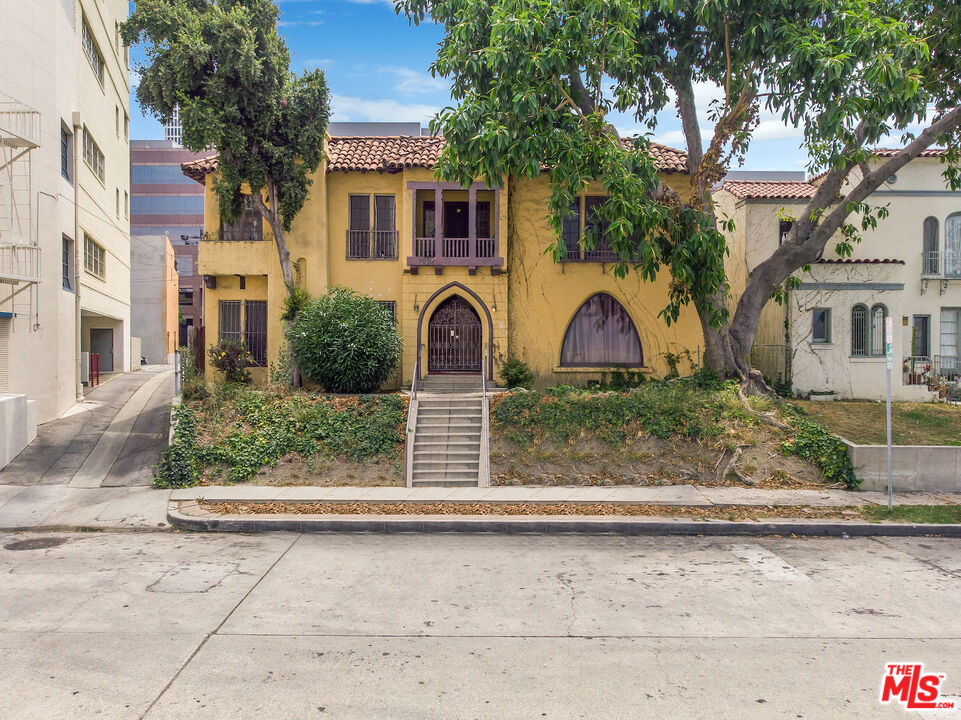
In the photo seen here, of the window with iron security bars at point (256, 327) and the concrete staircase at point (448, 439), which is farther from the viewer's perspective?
the window with iron security bars at point (256, 327)

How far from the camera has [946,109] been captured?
50.8 ft

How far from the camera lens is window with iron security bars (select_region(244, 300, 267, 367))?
18.9 metres

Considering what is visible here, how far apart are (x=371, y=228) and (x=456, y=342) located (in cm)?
416

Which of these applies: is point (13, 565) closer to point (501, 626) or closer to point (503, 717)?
point (501, 626)

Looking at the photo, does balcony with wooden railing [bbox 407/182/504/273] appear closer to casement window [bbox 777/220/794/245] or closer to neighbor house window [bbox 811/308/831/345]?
casement window [bbox 777/220/794/245]

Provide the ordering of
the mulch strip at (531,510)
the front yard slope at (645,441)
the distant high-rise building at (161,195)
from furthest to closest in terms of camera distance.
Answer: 1. the distant high-rise building at (161,195)
2. the front yard slope at (645,441)
3. the mulch strip at (531,510)

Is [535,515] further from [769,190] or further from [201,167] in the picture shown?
[769,190]

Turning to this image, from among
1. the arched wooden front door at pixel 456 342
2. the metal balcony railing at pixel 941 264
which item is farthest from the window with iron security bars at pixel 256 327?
the metal balcony railing at pixel 941 264

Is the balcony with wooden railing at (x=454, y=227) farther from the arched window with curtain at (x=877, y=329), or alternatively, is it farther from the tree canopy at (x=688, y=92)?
the arched window with curtain at (x=877, y=329)

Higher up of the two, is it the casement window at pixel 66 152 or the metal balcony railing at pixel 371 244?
the casement window at pixel 66 152

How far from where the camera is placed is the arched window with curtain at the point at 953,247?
66.4 feet

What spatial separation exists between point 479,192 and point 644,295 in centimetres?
567

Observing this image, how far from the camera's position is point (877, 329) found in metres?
18.5

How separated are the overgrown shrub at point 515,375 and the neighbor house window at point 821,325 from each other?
8.13 meters
